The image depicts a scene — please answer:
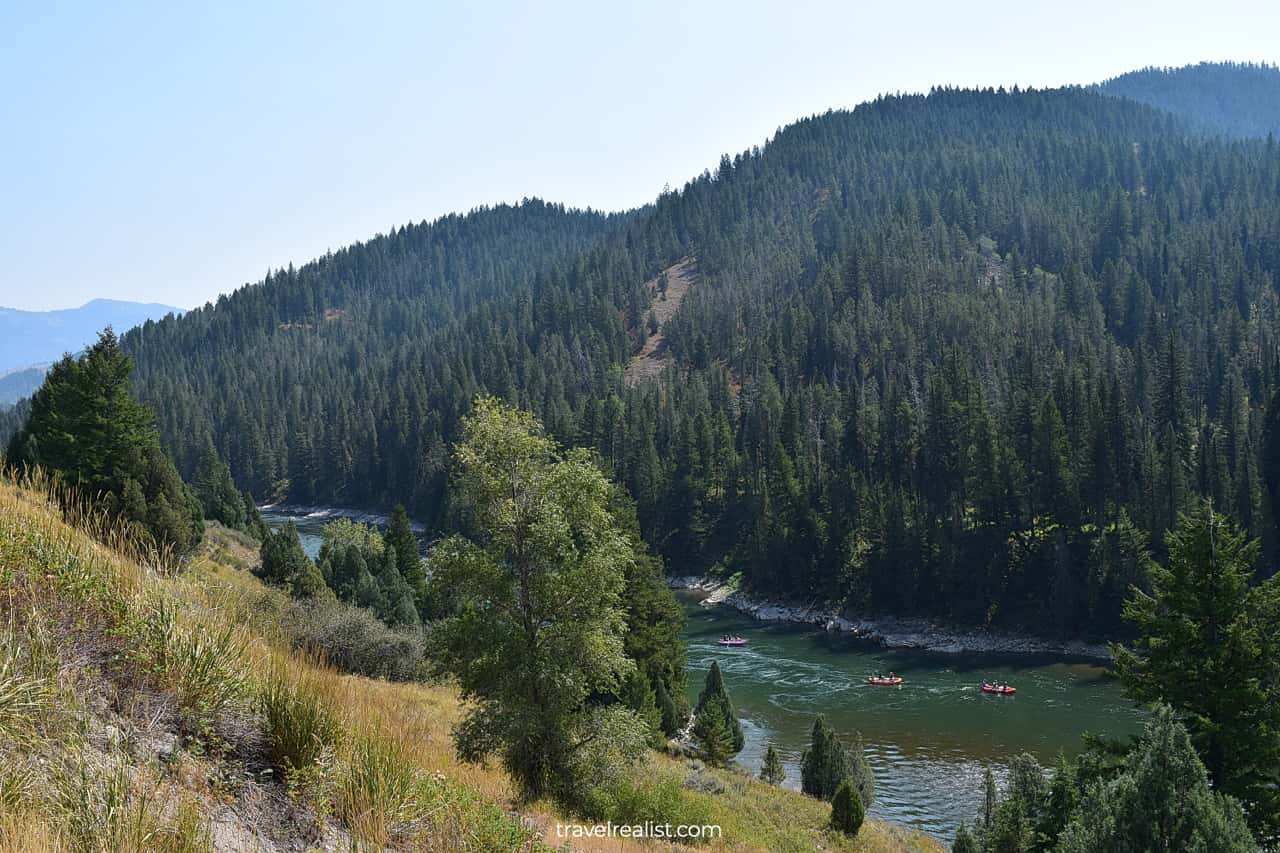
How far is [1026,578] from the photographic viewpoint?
74.7 m

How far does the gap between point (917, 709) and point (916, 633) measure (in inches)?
782

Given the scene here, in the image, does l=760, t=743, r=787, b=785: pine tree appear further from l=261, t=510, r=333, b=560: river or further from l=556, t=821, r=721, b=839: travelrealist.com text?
l=261, t=510, r=333, b=560: river

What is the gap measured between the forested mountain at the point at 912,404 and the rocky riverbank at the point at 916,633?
2.08m

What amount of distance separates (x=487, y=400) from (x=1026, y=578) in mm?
68062

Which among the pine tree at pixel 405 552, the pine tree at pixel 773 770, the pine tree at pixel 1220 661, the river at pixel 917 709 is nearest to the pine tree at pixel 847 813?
the pine tree at pixel 773 770

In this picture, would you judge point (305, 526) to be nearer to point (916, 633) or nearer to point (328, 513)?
point (328, 513)

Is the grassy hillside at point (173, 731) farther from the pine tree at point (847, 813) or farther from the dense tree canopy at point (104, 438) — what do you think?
the dense tree canopy at point (104, 438)

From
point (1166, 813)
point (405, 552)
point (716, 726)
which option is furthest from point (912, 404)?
point (1166, 813)

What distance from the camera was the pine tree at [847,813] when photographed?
97.6 feet

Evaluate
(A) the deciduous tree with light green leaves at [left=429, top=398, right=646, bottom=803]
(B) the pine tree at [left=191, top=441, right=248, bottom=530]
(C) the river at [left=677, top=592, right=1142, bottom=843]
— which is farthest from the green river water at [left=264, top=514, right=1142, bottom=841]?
→ (B) the pine tree at [left=191, top=441, right=248, bottom=530]

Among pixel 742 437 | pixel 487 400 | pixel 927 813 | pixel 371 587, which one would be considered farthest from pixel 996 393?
pixel 487 400

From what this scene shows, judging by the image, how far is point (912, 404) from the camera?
10275 centimetres

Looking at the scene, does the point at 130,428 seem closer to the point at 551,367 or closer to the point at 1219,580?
the point at 1219,580

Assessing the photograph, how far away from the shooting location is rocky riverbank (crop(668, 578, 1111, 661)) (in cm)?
6725
